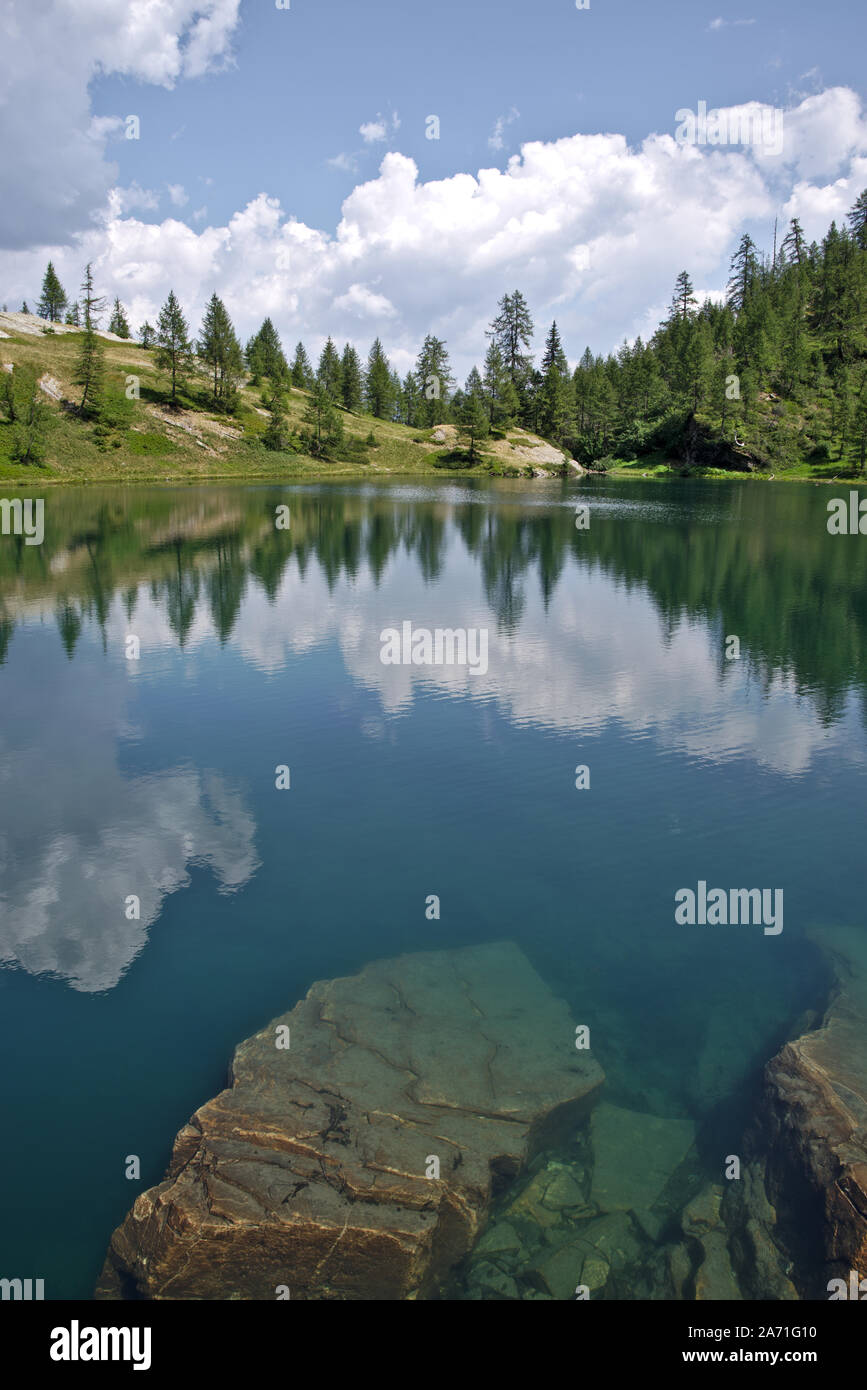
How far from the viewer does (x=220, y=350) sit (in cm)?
14250

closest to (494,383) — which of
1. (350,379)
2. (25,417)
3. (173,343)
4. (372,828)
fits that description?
(350,379)

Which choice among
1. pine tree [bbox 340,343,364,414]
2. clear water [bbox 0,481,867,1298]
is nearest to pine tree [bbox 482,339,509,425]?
pine tree [bbox 340,343,364,414]

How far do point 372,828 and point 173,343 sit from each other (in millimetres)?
139403

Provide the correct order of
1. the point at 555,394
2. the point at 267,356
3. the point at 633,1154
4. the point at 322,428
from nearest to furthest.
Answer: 1. the point at 633,1154
2. the point at 322,428
3. the point at 555,394
4. the point at 267,356

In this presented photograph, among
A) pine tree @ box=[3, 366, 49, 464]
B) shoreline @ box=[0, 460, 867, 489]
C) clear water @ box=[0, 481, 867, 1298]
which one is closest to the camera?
clear water @ box=[0, 481, 867, 1298]

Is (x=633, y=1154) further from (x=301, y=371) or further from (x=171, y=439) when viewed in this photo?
(x=301, y=371)

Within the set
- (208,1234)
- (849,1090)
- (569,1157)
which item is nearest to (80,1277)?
(208,1234)

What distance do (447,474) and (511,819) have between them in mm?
138764

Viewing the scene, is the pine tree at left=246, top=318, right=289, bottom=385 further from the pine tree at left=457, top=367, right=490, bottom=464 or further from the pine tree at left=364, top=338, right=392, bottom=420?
the pine tree at left=457, top=367, right=490, bottom=464

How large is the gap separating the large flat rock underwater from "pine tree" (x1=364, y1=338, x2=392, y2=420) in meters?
189

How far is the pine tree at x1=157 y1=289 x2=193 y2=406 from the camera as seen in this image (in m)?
132

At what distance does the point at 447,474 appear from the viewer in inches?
5940

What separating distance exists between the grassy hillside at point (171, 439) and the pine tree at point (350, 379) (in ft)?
56.3

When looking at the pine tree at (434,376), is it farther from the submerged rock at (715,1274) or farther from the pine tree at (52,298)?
the submerged rock at (715,1274)
